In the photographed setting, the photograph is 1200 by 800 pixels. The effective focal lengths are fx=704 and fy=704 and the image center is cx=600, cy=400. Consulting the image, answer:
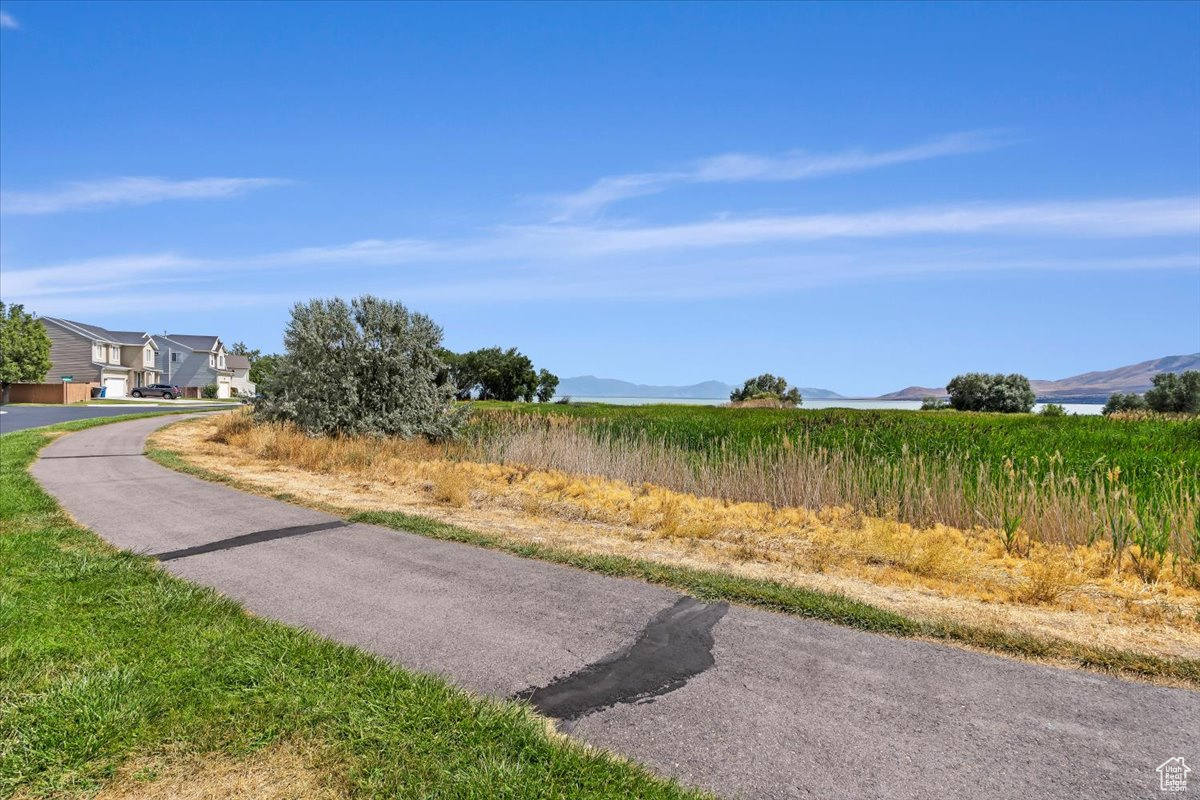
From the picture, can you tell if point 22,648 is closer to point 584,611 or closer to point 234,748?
point 234,748

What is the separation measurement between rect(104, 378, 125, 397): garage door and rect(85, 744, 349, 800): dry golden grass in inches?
2949

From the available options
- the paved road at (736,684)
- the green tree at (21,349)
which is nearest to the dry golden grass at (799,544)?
the paved road at (736,684)

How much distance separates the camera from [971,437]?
1455cm

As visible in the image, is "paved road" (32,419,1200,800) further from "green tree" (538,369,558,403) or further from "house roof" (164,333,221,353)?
"house roof" (164,333,221,353)

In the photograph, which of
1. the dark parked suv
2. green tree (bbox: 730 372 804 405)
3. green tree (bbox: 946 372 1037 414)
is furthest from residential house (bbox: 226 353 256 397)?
green tree (bbox: 946 372 1037 414)

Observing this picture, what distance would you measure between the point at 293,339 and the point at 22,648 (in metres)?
16.7

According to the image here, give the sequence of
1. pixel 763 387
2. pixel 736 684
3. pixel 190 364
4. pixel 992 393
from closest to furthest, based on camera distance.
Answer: pixel 736 684 < pixel 992 393 < pixel 763 387 < pixel 190 364

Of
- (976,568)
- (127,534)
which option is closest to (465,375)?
(127,534)

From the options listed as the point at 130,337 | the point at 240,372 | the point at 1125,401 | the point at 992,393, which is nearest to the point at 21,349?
the point at 130,337

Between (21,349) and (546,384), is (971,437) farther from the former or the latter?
(21,349)

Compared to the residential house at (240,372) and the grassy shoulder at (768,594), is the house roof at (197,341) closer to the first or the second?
the residential house at (240,372)

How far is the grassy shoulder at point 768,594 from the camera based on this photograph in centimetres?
482

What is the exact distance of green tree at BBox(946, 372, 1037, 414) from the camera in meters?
42.4

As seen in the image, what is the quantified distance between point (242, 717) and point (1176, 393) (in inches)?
2222
